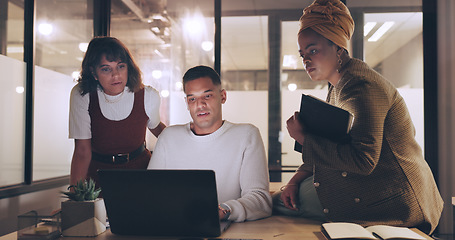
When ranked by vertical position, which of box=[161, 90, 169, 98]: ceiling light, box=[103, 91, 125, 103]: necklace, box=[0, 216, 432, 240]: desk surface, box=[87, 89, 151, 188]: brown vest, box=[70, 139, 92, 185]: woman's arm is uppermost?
box=[161, 90, 169, 98]: ceiling light

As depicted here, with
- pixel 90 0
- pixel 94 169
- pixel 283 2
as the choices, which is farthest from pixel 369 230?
pixel 90 0

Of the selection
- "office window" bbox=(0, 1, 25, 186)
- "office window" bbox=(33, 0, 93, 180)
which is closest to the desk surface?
"office window" bbox=(0, 1, 25, 186)

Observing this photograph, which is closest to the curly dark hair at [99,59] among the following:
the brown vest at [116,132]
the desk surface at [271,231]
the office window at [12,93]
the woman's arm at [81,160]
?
the brown vest at [116,132]

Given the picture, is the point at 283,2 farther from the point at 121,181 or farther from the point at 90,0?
the point at 121,181

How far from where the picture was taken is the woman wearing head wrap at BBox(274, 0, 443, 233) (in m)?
1.37

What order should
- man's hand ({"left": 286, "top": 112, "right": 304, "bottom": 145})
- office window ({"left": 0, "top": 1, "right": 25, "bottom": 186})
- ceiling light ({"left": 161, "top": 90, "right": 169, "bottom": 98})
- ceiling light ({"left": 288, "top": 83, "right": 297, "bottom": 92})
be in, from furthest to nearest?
ceiling light ({"left": 161, "top": 90, "right": 169, "bottom": 98}) < ceiling light ({"left": 288, "top": 83, "right": 297, "bottom": 92}) < office window ({"left": 0, "top": 1, "right": 25, "bottom": 186}) < man's hand ({"left": 286, "top": 112, "right": 304, "bottom": 145})

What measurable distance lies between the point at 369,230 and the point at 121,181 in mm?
712

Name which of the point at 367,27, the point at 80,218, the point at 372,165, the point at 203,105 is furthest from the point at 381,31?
the point at 80,218

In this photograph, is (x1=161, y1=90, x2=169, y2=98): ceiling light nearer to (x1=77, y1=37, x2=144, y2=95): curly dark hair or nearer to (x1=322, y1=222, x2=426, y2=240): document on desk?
(x1=77, y1=37, x2=144, y2=95): curly dark hair

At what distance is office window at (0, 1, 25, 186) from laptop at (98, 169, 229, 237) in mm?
2020

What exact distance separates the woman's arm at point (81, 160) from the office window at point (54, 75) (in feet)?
3.48

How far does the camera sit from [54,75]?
10.8 ft

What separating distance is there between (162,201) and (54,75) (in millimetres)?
2625

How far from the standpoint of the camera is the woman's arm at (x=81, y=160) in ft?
7.09
